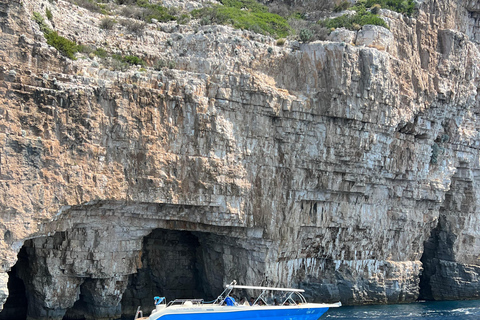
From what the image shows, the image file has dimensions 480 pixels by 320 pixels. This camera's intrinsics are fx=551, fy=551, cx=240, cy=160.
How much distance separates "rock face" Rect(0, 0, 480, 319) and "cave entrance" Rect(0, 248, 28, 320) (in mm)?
103

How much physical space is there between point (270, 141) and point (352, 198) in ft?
18.9

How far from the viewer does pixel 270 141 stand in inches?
953

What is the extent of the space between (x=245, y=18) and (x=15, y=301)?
58.6 ft

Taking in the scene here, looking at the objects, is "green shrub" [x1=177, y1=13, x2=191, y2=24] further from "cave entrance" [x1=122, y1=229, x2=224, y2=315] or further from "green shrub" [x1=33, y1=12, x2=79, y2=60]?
"cave entrance" [x1=122, y1=229, x2=224, y2=315]

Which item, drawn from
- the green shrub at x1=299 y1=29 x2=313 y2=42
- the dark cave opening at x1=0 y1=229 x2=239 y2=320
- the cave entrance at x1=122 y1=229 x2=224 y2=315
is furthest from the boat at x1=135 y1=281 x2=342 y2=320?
the green shrub at x1=299 y1=29 x2=313 y2=42

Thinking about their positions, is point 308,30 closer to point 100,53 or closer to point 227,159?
point 227,159

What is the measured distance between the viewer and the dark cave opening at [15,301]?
25.2m

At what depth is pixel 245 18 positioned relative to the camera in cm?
2867

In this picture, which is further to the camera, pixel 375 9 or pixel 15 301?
pixel 375 9

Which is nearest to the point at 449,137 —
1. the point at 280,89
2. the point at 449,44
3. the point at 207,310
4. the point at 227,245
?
the point at 449,44

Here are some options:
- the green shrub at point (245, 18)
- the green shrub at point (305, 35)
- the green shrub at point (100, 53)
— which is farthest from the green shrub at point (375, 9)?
the green shrub at point (100, 53)

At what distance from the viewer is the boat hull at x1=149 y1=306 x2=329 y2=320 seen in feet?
63.9

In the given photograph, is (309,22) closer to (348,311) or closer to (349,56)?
(349,56)

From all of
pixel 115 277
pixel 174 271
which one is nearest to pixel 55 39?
pixel 115 277
